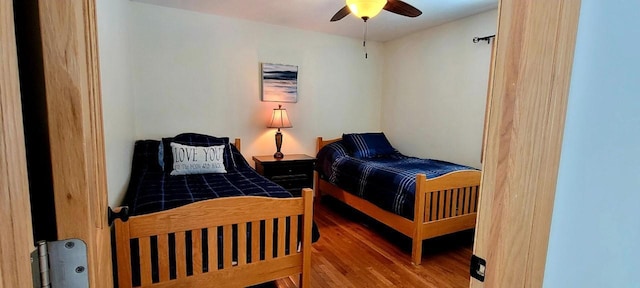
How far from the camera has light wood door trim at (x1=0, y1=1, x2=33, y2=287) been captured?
31cm

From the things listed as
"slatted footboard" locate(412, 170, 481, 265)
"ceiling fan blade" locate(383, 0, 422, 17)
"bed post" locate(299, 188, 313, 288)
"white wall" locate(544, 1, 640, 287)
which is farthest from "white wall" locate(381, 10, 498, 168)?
"white wall" locate(544, 1, 640, 287)

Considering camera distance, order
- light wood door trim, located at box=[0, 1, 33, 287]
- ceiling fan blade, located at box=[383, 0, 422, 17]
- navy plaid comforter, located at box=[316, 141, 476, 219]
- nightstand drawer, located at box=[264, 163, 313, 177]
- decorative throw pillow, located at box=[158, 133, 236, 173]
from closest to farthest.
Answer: light wood door trim, located at box=[0, 1, 33, 287]
ceiling fan blade, located at box=[383, 0, 422, 17]
navy plaid comforter, located at box=[316, 141, 476, 219]
decorative throw pillow, located at box=[158, 133, 236, 173]
nightstand drawer, located at box=[264, 163, 313, 177]

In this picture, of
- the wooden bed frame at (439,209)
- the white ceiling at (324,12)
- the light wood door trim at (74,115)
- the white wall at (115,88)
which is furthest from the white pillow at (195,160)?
the light wood door trim at (74,115)

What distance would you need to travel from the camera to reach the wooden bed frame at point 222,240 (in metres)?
1.41

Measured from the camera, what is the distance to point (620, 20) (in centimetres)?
50

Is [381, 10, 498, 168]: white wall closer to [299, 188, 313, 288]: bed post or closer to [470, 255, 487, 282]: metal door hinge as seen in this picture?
[299, 188, 313, 288]: bed post

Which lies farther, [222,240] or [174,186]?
[174,186]

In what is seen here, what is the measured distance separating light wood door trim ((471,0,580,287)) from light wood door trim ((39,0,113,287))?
0.68 metres

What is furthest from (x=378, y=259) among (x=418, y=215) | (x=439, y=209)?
(x=439, y=209)

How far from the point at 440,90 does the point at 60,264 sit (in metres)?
3.55

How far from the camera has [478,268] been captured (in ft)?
2.04

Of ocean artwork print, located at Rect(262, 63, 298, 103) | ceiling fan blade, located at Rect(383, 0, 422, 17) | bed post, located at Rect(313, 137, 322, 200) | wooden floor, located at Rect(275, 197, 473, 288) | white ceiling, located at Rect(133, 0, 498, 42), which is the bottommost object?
wooden floor, located at Rect(275, 197, 473, 288)

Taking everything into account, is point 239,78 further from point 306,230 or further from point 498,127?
point 498,127

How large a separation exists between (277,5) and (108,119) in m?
1.81
